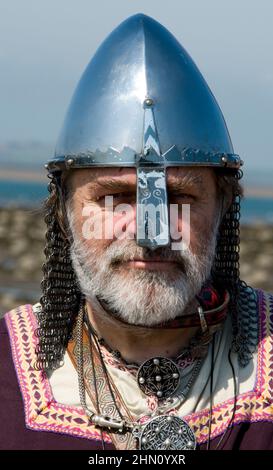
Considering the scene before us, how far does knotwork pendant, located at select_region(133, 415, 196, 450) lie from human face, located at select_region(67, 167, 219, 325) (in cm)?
33

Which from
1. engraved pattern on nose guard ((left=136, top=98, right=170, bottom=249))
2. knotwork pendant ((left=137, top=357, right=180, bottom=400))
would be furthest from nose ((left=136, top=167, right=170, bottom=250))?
knotwork pendant ((left=137, top=357, right=180, bottom=400))

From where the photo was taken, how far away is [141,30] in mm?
3953

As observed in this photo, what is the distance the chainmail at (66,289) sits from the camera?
396cm

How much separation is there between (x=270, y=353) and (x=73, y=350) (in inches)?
27.0

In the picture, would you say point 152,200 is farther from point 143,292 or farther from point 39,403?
point 39,403

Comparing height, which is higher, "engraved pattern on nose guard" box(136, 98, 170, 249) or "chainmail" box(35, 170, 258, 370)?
"engraved pattern on nose guard" box(136, 98, 170, 249)

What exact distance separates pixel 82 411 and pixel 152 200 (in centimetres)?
75

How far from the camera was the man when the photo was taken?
3.71 metres

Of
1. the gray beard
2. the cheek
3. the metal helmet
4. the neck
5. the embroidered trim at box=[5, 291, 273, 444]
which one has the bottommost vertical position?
the embroidered trim at box=[5, 291, 273, 444]

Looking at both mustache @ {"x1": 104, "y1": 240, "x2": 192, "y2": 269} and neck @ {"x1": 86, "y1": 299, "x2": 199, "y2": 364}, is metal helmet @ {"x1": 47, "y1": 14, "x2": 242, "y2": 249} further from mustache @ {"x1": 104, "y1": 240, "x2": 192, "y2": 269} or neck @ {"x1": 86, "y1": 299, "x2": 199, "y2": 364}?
neck @ {"x1": 86, "y1": 299, "x2": 199, "y2": 364}

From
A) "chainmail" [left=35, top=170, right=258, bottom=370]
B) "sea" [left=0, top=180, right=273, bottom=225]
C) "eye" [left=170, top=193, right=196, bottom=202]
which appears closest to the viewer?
"eye" [left=170, top=193, right=196, bottom=202]

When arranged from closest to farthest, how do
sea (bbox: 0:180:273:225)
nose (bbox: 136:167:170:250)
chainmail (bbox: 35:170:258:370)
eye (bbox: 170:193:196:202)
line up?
1. nose (bbox: 136:167:170:250)
2. eye (bbox: 170:193:196:202)
3. chainmail (bbox: 35:170:258:370)
4. sea (bbox: 0:180:273:225)

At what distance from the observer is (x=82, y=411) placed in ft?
12.5

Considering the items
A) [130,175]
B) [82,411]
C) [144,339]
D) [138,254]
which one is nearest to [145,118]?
[130,175]
